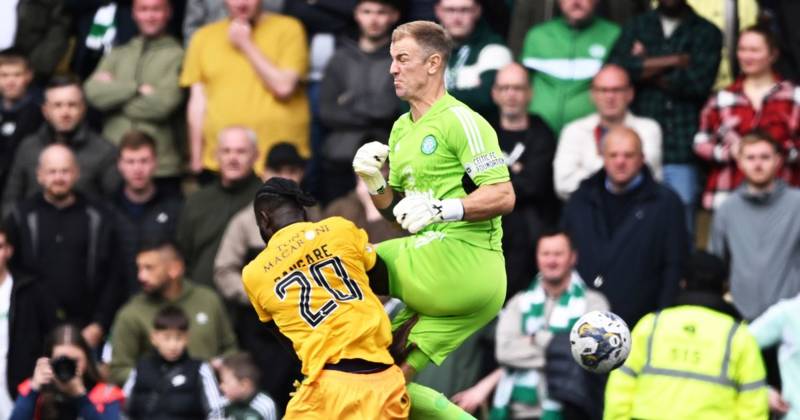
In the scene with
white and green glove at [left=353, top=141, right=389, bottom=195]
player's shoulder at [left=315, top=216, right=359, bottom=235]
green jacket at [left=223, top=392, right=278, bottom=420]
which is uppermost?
white and green glove at [left=353, top=141, right=389, bottom=195]

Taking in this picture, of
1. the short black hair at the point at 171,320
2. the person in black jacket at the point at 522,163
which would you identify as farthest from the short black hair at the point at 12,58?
the person in black jacket at the point at 522,163

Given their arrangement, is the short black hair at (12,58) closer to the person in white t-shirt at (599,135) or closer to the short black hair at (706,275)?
the person in white t-shirt at (599,135)

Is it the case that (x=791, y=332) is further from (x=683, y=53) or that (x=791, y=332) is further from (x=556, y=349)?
(x=683, y=53)

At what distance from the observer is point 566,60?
49.5 ft

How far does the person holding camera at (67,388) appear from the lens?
13.0m

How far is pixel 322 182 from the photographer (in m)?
15.5

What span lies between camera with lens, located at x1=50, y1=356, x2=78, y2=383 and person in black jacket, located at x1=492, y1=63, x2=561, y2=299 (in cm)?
323

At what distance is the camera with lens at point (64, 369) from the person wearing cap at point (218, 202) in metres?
2.00

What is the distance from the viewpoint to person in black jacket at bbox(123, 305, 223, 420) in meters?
13.2

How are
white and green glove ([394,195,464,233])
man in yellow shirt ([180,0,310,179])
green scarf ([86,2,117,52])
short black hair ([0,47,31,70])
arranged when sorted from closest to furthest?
1. white and green glove ([394,195,464,233])
2. man in yellow shirt ([180,0,310,179])
3. short black hair ([0,47,31,70])
4. green scarf ([86,2,117,52])

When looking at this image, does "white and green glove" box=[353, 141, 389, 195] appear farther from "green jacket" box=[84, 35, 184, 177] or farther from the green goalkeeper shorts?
"green jacket" box=[84, 35, 184, 177]

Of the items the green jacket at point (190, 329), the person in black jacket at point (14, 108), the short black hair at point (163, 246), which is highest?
the person in black jacket at point (14, 108)

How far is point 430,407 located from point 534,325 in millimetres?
3626

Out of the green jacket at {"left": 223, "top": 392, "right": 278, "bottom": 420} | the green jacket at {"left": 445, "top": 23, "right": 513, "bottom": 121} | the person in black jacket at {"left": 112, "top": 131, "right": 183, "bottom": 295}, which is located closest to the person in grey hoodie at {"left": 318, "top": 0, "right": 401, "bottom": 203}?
the green jacket at {"left": 445, "top": 23, "right": 513, "bottom": 121}
